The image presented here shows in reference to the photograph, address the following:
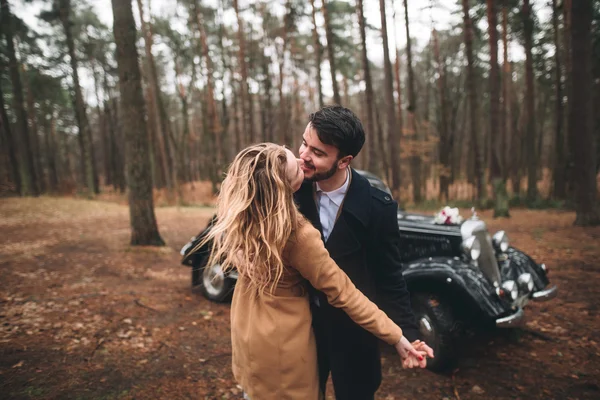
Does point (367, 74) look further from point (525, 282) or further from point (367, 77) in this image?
point (525, 282)

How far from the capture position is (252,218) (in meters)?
1.46

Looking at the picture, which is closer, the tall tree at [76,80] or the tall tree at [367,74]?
the tall tree at [367,74]

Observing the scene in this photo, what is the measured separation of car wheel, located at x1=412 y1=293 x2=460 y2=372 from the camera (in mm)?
3211

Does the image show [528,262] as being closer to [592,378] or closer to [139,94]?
[592,378]

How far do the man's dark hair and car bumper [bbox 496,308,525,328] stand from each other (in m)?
2.46

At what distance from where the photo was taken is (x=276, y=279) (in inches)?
59.0

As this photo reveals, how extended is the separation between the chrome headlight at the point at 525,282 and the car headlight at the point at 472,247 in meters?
0.56

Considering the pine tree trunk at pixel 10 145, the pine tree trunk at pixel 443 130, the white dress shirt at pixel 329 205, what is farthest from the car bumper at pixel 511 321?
the pine tree trunk at pixel 10 145

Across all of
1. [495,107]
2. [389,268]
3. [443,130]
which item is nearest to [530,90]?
[495,107]

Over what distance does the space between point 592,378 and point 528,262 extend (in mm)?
1246

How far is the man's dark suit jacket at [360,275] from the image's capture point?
1.73 m

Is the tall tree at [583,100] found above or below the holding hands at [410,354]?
above

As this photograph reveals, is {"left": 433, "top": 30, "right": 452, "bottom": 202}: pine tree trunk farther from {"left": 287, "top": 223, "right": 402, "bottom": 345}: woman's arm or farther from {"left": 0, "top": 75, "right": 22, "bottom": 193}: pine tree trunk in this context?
{"left": 0, "top": 75, "right": 22, "bottom": 193}: pine tree trunk

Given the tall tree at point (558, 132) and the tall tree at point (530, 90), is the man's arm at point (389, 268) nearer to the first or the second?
the tall tree at point (530, 90)
